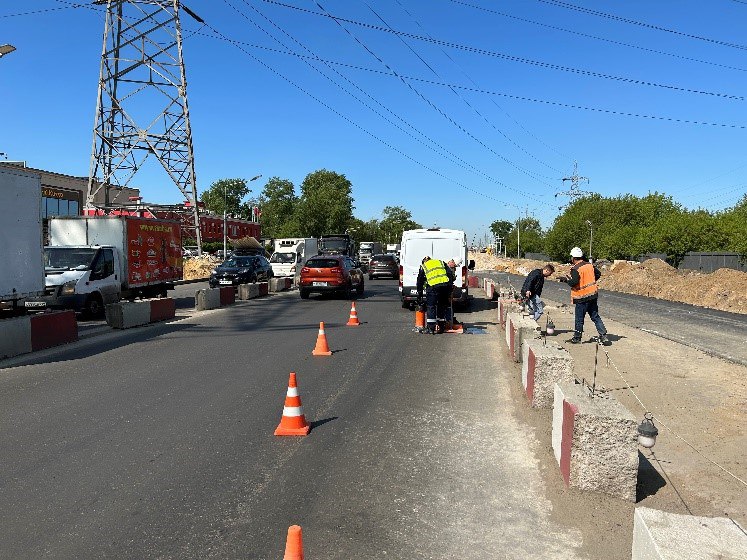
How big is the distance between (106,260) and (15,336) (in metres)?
6.25

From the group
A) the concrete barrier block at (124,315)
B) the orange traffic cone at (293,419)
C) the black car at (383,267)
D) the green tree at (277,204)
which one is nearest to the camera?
the orange traffic cone at (293,419)

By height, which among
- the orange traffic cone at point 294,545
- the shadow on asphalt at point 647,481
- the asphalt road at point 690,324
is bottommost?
the asphalt road at point 690,324

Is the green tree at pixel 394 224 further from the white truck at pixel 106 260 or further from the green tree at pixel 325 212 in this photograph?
the white truck at pixel 106 260

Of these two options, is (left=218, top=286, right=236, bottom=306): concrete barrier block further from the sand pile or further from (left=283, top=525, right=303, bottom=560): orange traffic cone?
the sand pile

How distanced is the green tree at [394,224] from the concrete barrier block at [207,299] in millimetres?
141956

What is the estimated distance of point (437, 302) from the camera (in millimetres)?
13227

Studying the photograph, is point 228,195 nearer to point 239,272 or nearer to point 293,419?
point 239,272

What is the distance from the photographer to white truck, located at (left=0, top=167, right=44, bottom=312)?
1177cm

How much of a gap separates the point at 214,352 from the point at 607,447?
26.3ft

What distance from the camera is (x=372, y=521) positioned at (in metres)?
4.05

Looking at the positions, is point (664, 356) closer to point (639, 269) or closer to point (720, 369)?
point (720, 369)

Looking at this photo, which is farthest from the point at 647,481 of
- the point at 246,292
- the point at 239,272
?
the point at 239,272

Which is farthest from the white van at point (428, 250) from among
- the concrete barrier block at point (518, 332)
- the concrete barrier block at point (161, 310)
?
the concrete barrier block at point (518, 332)

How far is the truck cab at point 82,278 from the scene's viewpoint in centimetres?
1519
